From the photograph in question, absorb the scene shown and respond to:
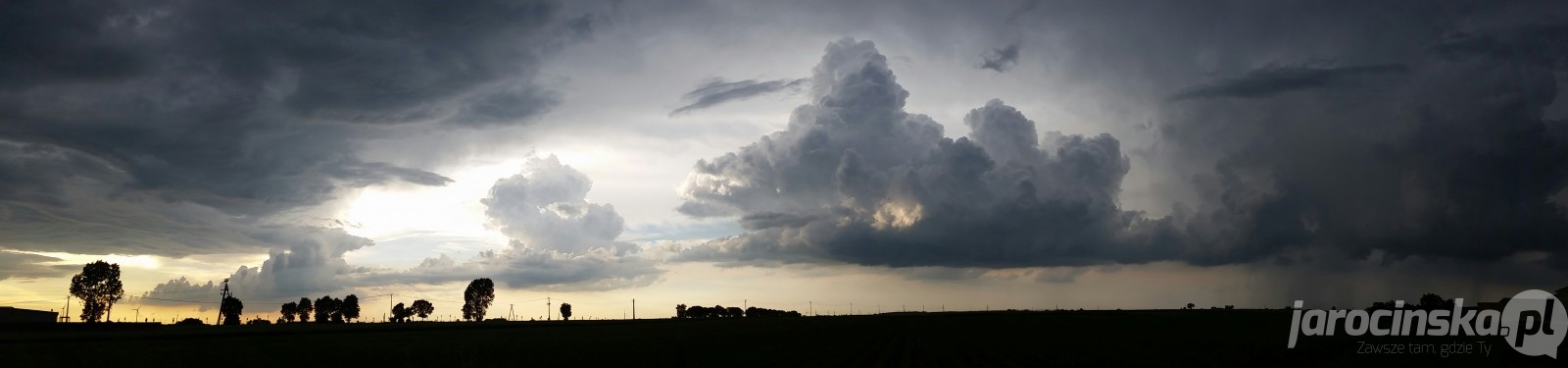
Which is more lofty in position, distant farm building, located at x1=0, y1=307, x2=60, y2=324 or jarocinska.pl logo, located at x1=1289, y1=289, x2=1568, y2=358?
jarocinska.pl logo, located at x1=1289, y1=289, x2=1568, y2=358

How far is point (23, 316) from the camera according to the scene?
609 ft

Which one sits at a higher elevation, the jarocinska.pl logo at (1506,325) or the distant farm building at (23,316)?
the jarocinska.pl logo at (1506,325)

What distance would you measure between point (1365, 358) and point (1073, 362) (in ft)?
61.4

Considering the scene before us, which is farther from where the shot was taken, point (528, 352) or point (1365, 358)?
point (528, 352)

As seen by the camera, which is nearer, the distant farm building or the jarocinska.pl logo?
the jarocinska.pl logo

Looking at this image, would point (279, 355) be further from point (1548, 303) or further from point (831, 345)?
point (1548, 303)

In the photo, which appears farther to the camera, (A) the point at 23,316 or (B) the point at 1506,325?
(A) the point at 23,316

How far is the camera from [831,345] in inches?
2891

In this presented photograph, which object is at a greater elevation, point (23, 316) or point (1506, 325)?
point (1506, 325)

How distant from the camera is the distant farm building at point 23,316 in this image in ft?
587

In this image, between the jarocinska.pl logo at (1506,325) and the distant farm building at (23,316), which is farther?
the distant farm building at (23,316)

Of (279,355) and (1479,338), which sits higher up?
(1479,338)

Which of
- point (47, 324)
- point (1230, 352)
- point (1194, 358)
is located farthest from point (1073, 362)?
point (47, 324)

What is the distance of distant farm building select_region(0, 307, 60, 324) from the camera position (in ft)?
587
